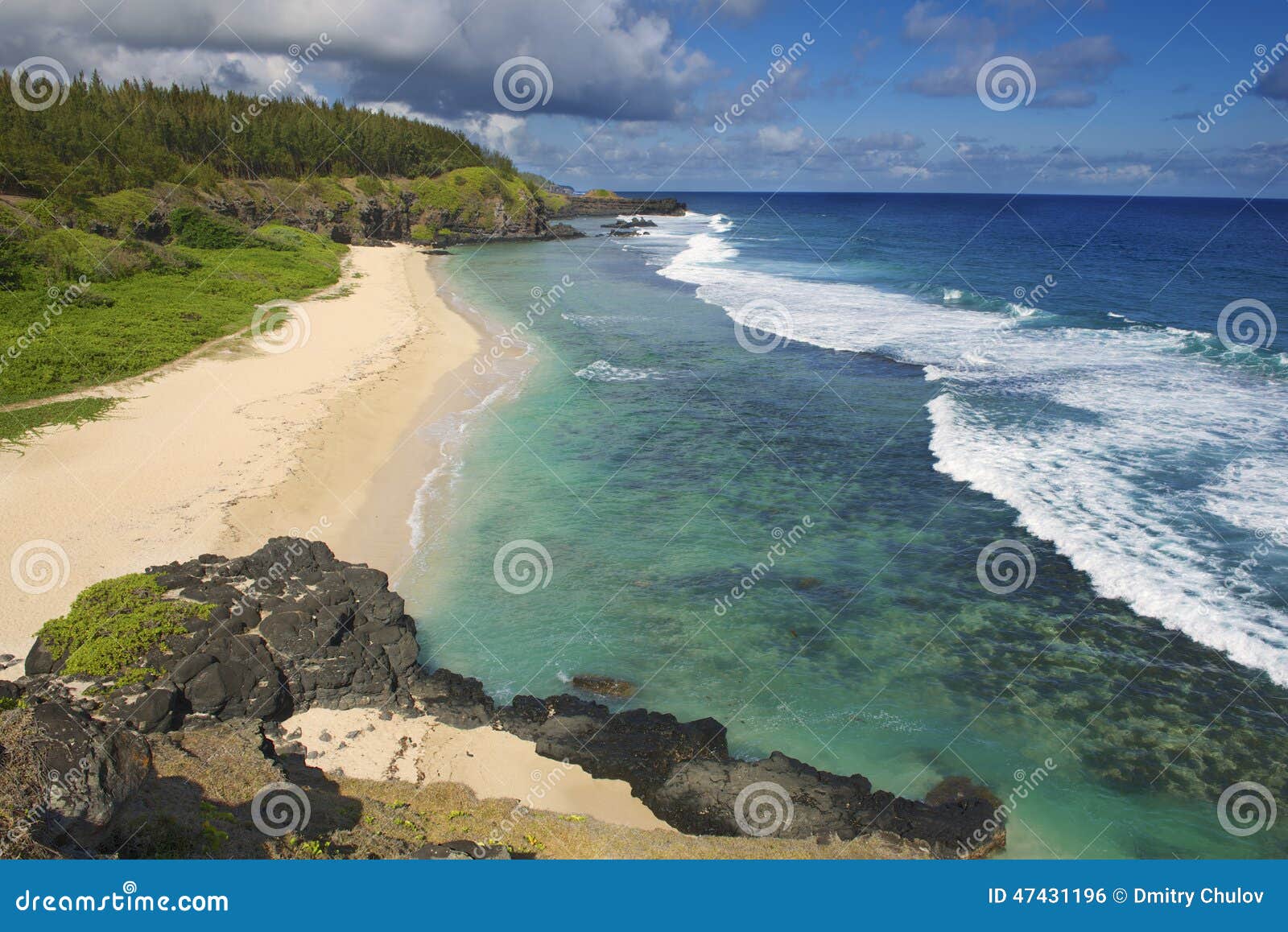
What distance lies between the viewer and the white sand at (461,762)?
32.1ft

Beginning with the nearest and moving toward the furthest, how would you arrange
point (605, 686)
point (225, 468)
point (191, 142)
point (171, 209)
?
point (605, 686)
point (225, 468)
point (171, 209)
point (191, 142)

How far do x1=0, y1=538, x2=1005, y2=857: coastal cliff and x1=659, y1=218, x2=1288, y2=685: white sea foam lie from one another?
732cm

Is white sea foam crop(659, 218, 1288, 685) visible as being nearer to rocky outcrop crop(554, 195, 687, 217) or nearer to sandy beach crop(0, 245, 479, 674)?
sandy beach crop(0, 245, 479, 674)

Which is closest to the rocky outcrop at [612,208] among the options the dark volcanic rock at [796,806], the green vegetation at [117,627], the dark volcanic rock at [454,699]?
the green vegetation at [117,627]

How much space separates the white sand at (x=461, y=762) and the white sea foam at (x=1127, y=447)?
1060 centimetres

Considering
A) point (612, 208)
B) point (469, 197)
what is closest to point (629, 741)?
point (469, 197)

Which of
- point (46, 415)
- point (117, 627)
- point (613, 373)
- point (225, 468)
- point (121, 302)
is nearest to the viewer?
point (117, 627)

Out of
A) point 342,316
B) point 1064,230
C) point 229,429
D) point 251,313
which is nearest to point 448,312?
point 342,316

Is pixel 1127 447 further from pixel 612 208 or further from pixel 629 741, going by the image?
pixel 612 208

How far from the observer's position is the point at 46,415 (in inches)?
765

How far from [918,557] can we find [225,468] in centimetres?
1572

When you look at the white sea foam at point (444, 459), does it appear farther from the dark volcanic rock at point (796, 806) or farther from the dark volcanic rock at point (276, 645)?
the dark volcanic rock at point (796, 806)

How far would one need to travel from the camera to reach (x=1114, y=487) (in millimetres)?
18203

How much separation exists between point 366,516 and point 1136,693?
15.0 meters
